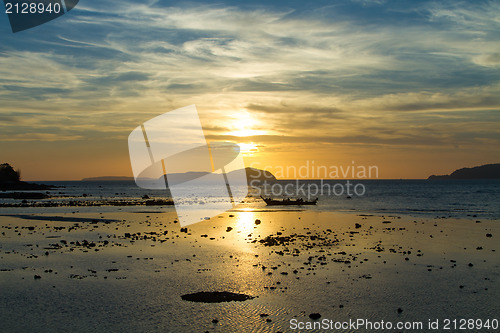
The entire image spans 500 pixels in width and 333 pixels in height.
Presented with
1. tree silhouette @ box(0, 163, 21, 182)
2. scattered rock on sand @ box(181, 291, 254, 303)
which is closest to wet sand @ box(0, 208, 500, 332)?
scattered rock on sand @ box(181, 291, 254, 303)

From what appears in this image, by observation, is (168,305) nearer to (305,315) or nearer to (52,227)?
(305,315)

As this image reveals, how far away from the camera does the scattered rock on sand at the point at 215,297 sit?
16562mm

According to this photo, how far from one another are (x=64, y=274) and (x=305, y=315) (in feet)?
42.2

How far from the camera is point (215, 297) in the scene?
16906 mm

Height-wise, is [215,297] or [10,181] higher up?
[215,297]

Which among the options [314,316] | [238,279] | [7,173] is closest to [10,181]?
[7,173]

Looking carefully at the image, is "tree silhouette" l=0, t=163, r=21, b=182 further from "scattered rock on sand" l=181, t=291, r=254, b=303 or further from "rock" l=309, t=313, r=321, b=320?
"rock" l=309, t=313, r=321, b=320

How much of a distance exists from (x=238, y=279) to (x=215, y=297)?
117 inches

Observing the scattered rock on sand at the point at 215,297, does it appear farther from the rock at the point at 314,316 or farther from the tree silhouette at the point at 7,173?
the tree silhouette at the point at 7,173

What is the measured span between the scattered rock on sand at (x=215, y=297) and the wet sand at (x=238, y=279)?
1.03 feet

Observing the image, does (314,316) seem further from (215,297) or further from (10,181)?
(10,181)

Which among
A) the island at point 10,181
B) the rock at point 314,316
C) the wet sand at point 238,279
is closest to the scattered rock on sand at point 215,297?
the wet sand at point 238,279

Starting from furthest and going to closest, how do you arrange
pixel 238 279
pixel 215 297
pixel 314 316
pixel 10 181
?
pixel 10 181 < pixel 238 279 < pixel 215 297 < pixel 314 316

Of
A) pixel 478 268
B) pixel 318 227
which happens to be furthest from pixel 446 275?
pixel 318 227
